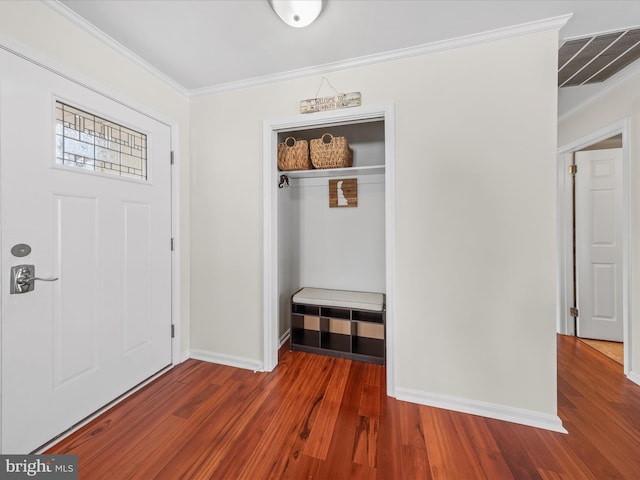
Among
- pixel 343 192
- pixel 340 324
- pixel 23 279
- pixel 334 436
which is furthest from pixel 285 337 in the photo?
pixel 23 279

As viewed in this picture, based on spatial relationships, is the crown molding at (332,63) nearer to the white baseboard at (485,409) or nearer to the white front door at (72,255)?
the white front door at (72,255)

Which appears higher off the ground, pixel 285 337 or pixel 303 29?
pixel 303 29

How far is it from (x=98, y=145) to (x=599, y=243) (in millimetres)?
4488

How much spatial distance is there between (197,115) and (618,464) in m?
3.61

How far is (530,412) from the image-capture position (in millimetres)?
1632

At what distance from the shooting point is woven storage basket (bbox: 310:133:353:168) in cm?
223

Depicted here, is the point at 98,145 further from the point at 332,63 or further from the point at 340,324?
the point at 340,324

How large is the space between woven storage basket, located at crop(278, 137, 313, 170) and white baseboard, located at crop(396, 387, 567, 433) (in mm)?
1926

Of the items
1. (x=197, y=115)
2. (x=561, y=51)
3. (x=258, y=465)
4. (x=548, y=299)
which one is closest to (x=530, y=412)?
(x=548, y=299)

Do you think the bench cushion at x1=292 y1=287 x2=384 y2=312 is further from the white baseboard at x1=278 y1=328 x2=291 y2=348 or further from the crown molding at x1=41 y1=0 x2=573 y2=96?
the crown molding at x1=41 y1=0 x2=573 y2=96

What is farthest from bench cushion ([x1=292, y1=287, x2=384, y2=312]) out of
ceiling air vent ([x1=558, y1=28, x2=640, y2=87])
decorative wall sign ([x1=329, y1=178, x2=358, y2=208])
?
ceiling air vent ([x1=558, y1=28, x2=640, y2=87])

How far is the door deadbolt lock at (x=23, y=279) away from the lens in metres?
1.31

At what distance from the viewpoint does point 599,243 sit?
2.73 meters

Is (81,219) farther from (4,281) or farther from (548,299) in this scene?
(548,299)
